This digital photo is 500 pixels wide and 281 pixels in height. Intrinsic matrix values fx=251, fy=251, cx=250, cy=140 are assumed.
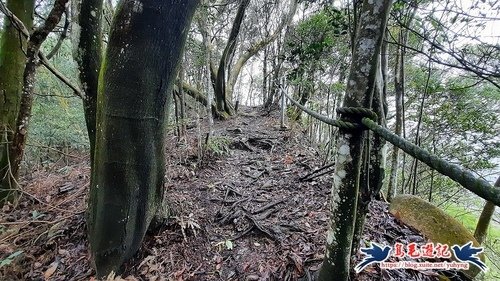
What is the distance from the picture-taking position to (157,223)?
92.3 inches

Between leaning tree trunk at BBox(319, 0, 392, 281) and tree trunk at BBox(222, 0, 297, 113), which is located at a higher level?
tree trunk at BBox(222, 0, 297, 113)

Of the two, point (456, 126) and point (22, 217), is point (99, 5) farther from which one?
point (456, 126)

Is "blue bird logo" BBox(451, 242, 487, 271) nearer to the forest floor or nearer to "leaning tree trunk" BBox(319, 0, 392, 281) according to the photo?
the forest floor

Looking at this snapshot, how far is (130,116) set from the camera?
1.85 metres

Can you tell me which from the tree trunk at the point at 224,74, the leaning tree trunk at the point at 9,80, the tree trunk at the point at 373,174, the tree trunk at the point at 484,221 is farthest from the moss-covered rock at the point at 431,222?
the tree trunk at the point at 224,74

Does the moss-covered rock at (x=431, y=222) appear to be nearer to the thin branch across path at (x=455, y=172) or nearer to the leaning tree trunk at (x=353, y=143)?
the leaning tree trunk at (x=353, y=143)

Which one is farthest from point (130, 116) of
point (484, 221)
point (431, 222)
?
point (484, 221)

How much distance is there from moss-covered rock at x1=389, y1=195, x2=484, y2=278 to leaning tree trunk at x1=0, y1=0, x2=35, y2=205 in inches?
171

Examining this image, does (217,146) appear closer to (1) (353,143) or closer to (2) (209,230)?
(2) (209,230)

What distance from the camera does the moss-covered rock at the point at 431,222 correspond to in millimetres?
2195

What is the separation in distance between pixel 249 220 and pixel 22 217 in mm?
2452

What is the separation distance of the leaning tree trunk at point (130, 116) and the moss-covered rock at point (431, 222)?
8.19 feet

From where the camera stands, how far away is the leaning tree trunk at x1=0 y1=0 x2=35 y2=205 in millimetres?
2893

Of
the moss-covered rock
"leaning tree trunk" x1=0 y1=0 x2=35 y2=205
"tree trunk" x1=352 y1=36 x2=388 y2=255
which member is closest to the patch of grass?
"leaning tree trunk" x1=0 y1=0 x2=35 y2=205
